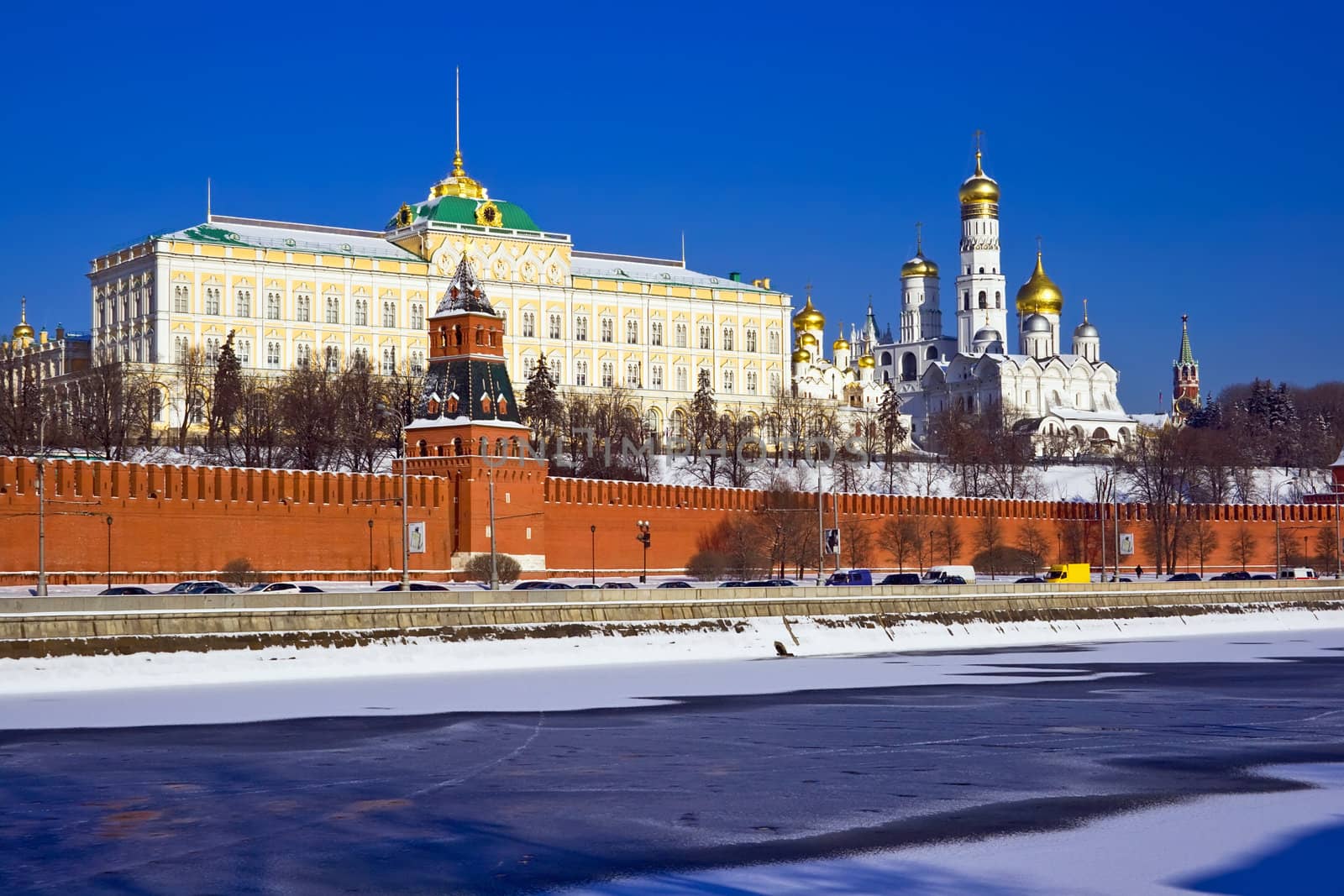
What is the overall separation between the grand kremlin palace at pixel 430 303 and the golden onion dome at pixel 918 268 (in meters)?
47.3

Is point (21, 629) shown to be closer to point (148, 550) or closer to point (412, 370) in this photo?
point (148, 550)

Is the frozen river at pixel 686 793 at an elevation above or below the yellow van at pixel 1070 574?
below

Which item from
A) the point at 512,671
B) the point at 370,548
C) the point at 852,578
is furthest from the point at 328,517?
the point at 512,671

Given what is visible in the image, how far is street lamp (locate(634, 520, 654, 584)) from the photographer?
5794 cm

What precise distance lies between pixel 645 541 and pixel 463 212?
164ft

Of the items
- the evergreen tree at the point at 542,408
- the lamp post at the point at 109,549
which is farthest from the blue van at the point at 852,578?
the evergreen tree at the point at 542,408

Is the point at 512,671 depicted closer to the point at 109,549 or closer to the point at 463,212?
the point at 109,549

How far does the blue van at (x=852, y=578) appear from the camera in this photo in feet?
181

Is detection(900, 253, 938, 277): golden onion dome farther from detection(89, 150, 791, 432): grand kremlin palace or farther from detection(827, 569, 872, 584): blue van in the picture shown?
detection(827, 569, 872, 584): blue van

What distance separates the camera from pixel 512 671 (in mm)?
36625

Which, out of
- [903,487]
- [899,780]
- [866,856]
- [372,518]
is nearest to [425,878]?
[866,856]

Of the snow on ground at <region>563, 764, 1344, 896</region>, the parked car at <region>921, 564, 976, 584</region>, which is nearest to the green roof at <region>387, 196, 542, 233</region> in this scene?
the parked car at <region>921, 564, 976, 584</region>

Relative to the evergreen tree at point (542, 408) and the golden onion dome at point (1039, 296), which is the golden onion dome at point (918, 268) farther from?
the evergreen tree at point (542, 408)

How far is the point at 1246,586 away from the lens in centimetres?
5869
